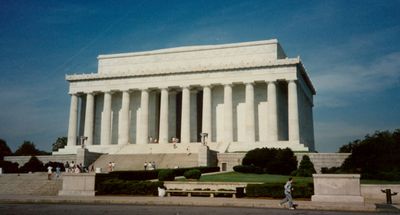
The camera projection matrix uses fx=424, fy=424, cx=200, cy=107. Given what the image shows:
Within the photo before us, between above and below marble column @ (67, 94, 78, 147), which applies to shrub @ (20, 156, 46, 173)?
below

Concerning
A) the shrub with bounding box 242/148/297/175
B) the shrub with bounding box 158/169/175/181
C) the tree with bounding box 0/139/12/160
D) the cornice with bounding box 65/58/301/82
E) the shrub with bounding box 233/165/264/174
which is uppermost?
the cornice with bounding box 65/58/301/82

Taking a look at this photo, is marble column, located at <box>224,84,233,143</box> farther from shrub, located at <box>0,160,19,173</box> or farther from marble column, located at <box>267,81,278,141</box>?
shrub, located at <box>0,160,19,173</box>

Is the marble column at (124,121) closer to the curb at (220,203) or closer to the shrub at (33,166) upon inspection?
the shrub at (33,166)

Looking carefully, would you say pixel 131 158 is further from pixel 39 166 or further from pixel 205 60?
pixel 205 60

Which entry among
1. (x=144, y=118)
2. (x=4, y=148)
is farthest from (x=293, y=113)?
(x=4, y=148)

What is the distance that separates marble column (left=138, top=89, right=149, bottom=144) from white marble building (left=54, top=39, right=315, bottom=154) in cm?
16

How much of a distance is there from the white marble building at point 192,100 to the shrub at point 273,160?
908 centimetres

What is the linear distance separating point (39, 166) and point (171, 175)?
2801cm

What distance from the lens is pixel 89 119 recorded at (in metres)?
70.7

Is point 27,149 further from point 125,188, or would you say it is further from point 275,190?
point 275,190

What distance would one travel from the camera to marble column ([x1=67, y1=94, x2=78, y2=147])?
2761 inches

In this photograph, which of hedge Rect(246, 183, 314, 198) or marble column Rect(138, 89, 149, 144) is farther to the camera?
marble column Rect(138, 89, 149, 144)

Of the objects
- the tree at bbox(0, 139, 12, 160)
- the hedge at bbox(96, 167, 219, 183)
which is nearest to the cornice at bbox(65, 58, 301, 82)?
the hedge at bbox(96, 167, 219, 183)

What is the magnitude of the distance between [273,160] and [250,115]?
1610cm
